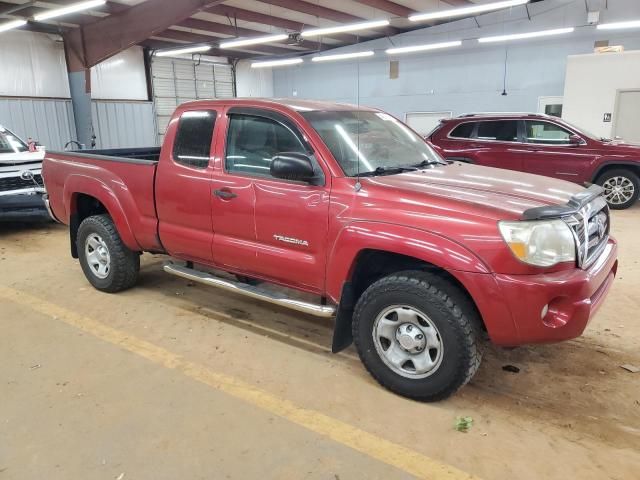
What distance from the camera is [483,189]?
296 centimetres

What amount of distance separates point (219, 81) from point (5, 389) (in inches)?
767

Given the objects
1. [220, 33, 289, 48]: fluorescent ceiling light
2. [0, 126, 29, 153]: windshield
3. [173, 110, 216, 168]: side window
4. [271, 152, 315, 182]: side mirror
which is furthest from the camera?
[220, 33, 289, 48]: fluorescent ceiling light

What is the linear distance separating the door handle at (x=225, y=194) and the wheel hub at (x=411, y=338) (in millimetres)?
1480

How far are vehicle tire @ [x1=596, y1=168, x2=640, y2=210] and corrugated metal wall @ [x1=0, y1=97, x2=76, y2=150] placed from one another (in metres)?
14.7

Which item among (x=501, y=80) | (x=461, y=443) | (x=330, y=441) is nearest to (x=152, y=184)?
(x=330, y=441)

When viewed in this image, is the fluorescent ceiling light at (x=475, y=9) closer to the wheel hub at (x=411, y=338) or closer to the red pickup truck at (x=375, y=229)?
the red pickup truck at (x=375, y=229)

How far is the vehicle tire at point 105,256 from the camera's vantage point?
4449mm

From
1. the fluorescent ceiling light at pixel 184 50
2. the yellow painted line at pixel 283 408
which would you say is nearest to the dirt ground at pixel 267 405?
the yellow painted line at pixel 283 408

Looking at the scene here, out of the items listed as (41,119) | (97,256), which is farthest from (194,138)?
(41,119)

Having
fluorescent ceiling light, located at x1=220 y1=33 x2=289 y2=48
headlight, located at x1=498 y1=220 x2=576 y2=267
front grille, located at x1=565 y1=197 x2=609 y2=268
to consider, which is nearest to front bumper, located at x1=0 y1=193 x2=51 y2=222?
headlight, located at x1=498 y1=220 x2=576 y2=267

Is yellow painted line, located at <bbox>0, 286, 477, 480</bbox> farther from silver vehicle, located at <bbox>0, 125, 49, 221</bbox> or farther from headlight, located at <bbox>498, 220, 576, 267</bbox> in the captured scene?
silver vehicle, located at <bbox>0, 125, 49, 221</bbox>

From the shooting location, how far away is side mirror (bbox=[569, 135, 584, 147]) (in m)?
8.90

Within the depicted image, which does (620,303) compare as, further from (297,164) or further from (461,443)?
(297,164)

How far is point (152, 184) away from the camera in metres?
3.98
